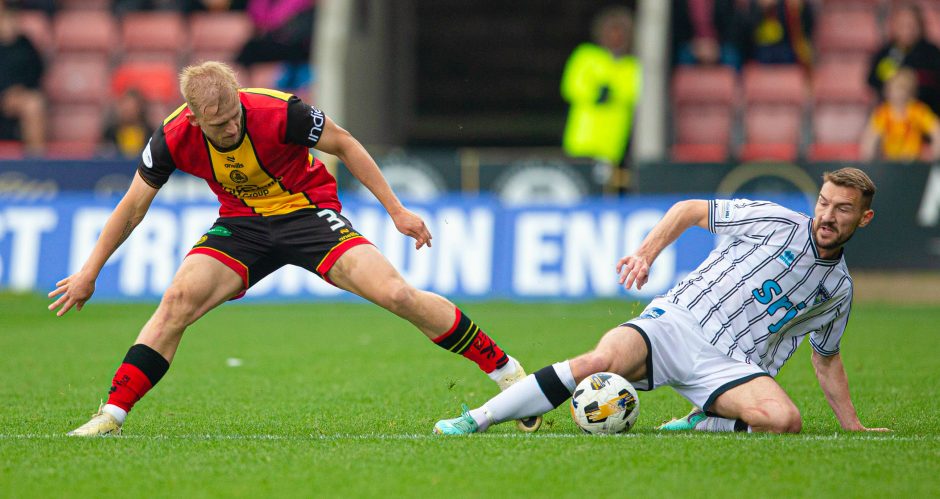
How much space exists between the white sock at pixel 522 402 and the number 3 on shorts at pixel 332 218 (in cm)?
113

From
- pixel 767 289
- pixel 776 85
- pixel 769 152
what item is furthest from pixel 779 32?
pixel 767 289

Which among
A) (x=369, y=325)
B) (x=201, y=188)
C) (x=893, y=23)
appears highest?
(x=893, y=23)

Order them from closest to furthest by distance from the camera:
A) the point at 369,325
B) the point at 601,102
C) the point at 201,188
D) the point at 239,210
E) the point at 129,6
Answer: the point at 239,210 < the point at 369,325 < the point at 201,188 < the point at 601,102 < the point at 129,6

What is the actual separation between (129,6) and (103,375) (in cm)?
1000

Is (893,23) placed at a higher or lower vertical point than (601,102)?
higher

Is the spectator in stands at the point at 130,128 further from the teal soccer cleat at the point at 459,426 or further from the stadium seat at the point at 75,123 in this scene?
the teal soccer cleat at the point at 459,426

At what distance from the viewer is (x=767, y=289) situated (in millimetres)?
5715

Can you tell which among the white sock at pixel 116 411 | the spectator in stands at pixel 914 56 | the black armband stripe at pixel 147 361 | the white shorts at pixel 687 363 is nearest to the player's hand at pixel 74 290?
the black armband stripe at pixel 147 361

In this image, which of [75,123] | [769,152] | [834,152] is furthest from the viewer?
[75,123]

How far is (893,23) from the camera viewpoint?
46.1 feet

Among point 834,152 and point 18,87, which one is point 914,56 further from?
point 18,87

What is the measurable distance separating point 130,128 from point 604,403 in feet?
35.1

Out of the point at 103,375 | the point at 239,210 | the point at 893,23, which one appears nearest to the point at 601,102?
the point at 893,23

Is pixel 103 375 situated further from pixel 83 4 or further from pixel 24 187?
pixel 83 4
